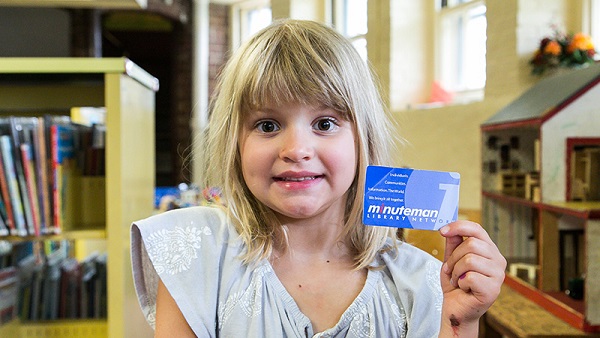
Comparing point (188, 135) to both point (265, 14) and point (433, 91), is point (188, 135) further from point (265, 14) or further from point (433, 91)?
point (433, 91)

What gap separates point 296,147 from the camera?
0.97 m

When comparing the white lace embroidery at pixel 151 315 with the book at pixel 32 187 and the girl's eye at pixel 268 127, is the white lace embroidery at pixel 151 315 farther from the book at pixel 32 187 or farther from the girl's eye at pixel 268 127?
the book at pixel 32 187

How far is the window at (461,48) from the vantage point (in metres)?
4.09

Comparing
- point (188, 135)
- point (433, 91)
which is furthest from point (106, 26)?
point (433, 91)

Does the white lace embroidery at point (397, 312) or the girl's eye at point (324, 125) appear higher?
the girl's eye at point (324, 125)

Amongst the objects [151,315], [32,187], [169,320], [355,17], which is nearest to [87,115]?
[32,187]

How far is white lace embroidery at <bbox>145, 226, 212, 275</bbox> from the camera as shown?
110 cm

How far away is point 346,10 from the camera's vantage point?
5488 millimetres

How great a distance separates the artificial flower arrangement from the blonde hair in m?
2.30

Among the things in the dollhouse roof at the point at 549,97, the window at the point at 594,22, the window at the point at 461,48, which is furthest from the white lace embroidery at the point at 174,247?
the window at the point at 461,48

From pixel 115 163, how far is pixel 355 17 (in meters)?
4.11

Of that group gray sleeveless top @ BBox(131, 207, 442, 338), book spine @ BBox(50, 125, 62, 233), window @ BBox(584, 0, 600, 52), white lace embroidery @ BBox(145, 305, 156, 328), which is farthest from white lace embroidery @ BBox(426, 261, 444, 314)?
window @ BBox(584, 0, 600, 52)

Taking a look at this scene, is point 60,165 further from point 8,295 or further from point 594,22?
point 594,22

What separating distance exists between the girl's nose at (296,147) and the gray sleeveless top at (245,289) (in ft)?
0.80
